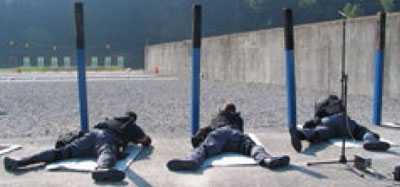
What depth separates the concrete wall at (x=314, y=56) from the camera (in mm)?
16891

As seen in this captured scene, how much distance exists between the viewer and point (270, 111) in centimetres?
1339

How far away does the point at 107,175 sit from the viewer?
19.3 ft

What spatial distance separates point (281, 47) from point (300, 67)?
1.73m

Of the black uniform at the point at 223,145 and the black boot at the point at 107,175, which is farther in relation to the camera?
the black uniform at the point at 223,145

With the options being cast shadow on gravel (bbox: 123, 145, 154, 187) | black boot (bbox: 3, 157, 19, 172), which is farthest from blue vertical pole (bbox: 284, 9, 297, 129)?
black boot (bbox: 3, 157, 19, 172)

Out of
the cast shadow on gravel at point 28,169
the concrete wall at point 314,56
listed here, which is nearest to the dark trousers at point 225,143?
the cast shadow on gravel at point 28,169

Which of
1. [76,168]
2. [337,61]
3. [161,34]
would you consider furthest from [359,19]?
[161,34]

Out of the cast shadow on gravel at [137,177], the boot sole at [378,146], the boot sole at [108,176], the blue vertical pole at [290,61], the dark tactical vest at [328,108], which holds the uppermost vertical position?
the blue vertical pole at [290,61]

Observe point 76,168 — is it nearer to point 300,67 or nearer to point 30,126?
point 30,126

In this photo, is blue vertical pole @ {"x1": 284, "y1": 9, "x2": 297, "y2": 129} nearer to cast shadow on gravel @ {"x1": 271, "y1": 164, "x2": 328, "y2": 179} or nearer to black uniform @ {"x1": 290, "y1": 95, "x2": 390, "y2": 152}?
black uniform @ {"x1": 290, "y1": 95, "x2": 390, "y2": 152}

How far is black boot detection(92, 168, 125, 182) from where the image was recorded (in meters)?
5.88

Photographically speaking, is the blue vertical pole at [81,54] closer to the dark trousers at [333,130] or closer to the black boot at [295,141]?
the black boot at [295,141]

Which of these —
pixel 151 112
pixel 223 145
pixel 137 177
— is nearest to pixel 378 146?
pixel 223 145

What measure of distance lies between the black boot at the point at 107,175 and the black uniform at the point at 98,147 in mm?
238
